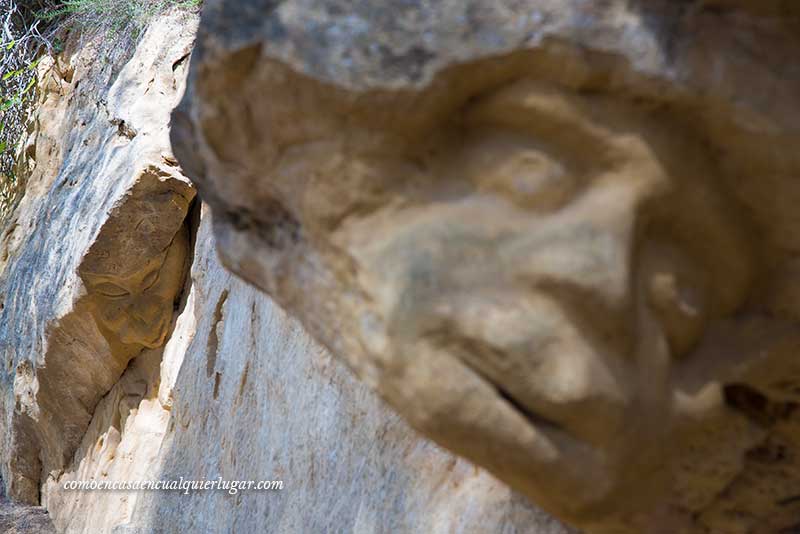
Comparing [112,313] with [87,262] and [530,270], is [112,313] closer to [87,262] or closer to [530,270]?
[87,262]

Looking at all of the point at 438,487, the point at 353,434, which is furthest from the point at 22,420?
the point at 438,487

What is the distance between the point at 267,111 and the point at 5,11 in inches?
129

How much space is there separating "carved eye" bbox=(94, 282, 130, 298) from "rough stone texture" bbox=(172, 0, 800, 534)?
6.46 ft

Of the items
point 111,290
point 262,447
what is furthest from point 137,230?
point 262,447

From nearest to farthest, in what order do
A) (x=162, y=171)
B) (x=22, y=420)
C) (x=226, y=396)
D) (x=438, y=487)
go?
(x=438, y=487) → (x=226, y=396) → (x=162, y=171) → (x=22, y=420)

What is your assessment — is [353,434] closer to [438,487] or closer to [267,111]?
[438,487]

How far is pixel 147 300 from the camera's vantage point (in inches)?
115

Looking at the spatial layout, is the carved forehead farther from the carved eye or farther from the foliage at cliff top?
the foliage at cliff top

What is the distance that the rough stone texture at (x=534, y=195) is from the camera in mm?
852

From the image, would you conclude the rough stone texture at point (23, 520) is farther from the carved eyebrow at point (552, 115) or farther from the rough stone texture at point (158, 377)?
the carved eyebrow at point (552, 115)

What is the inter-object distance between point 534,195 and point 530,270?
74mm

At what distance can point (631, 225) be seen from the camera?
2.84ft

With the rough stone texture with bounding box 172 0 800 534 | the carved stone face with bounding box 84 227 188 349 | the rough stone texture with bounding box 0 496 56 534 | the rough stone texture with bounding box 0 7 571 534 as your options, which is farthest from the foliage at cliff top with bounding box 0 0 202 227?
the rough stone texture with bounding box 172 0 800 534

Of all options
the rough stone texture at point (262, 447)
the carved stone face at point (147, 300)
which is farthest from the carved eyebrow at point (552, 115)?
the carved stone face at point (147, 300)
